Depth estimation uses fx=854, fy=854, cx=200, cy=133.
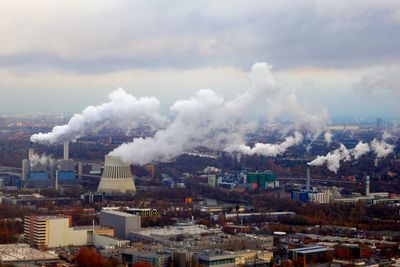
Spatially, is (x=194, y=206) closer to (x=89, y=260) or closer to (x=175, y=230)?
(x=175, y=230)

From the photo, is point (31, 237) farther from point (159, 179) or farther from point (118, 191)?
point (159, 179)

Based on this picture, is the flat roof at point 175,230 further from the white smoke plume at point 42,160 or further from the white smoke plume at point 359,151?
the white smoke plume at point 359,151

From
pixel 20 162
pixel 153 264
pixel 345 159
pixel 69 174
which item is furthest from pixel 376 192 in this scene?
pixel 153 264

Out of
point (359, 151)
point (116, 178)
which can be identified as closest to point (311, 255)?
point (116, 178)

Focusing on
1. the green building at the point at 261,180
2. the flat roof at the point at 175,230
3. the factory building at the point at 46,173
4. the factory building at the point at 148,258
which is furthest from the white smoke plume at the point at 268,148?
the factory building at the point at 148,258

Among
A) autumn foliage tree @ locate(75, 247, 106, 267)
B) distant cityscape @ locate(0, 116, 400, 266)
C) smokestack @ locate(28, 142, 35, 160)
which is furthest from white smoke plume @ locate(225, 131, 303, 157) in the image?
autumn foliage tree @ locate(75, 247, 106, 267)

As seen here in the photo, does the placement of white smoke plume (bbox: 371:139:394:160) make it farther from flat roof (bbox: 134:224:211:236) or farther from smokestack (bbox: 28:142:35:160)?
flat roof (bbox: 134:224:211:236)

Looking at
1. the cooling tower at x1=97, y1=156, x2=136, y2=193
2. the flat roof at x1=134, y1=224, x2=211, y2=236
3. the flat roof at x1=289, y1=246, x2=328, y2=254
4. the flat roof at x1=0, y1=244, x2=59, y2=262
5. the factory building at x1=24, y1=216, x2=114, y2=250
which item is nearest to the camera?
the flat roof at x1=0, y1=244, x2=59, y2=262

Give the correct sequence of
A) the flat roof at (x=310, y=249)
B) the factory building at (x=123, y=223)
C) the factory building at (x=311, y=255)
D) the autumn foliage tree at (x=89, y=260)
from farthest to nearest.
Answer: the factory building at (x=123, y=223), the flat roof at (x=310, y=249), the factory building at (x=311, y=255), the autumn foliage tree at (x=89, y=260)
